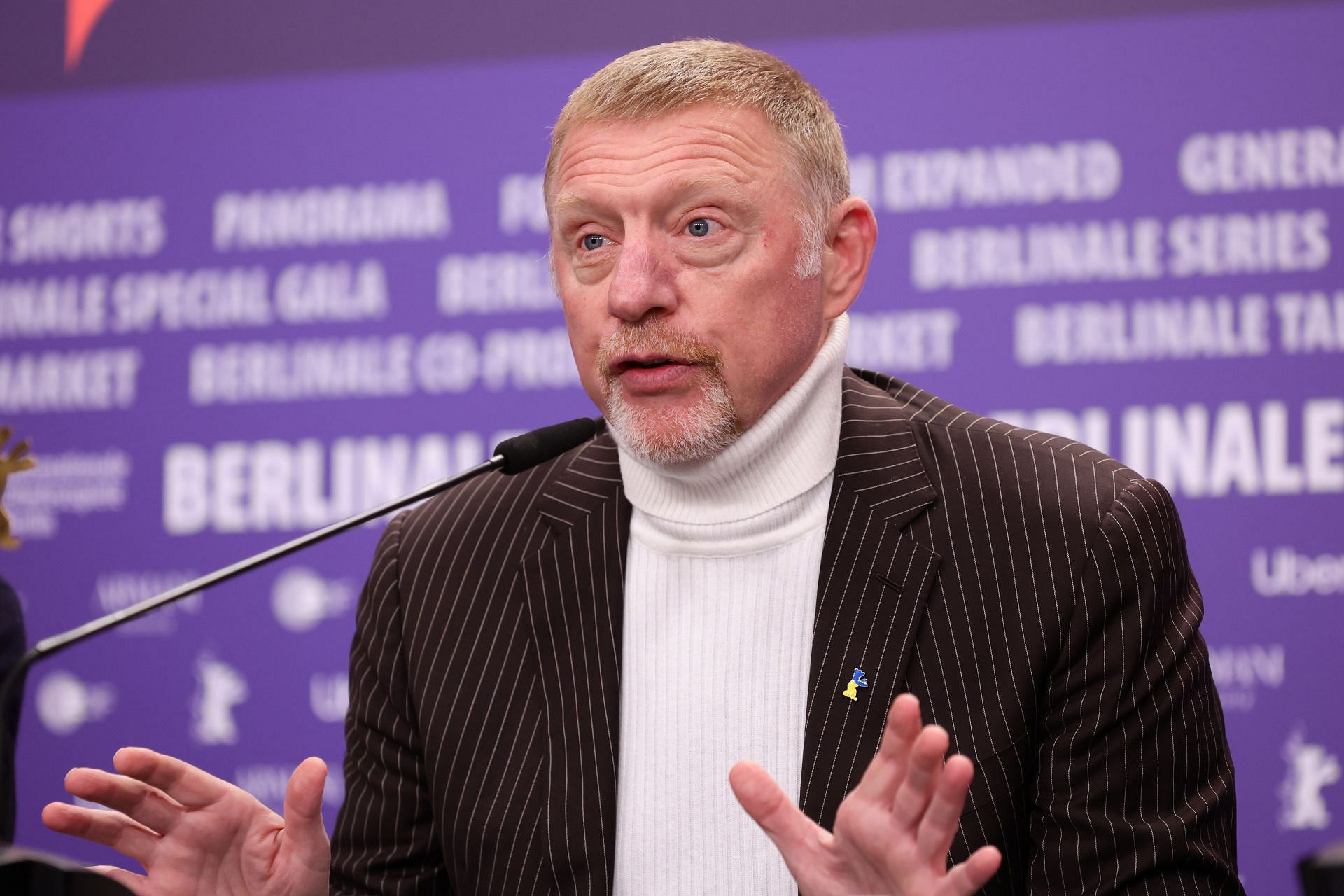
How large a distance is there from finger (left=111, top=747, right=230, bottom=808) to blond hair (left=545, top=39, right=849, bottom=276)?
1.01 m

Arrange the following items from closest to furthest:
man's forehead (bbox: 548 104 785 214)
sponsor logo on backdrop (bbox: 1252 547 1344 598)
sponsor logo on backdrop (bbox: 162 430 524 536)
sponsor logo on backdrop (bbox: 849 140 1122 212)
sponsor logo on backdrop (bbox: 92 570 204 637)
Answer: man's forehead (bbox: 548 104 785 214) → sponsor logo on backdrop (bbox: 1252 547 1344 598) → sponsor logo on backdrop (bbox: 849 140 1122 212) → sponsor logo on backdrop (bbox: 162 430 524 536) → sponsor logo on backdrop (bbox: 92 570 204 637)

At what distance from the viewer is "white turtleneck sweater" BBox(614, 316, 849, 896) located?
6.35 feet

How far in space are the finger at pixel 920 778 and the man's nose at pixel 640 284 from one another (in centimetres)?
77

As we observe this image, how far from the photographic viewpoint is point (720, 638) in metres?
2.04

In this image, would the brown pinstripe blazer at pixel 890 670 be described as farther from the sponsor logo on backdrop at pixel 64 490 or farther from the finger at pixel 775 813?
the sponsor logo on backdrop at pixel 64 490

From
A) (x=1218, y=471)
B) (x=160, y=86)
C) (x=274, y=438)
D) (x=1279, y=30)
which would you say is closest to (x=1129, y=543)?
(x=1218, y=471)

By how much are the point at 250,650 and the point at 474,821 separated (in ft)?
6.52

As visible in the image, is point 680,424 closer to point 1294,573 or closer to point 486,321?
point 486,321

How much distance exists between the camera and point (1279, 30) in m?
3.28

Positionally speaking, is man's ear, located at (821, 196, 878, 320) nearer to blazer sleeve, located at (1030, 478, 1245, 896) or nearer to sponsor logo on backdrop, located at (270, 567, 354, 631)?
blazer sleeve, located at (1030, 478, 1245, 896)

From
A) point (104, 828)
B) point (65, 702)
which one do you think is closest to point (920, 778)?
point (104, 828)

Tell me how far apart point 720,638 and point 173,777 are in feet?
2.56

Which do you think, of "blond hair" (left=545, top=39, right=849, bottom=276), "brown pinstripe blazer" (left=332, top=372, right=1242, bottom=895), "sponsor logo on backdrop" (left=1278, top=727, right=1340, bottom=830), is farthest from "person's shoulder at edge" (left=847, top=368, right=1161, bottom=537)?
"sponsor logo on backdrop" (left=1278, top=727, right=1340, bottom=830)

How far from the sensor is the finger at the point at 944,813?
1.31 metres
